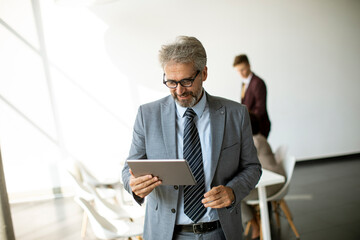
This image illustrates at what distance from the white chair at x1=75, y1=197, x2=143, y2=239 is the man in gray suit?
0.89m

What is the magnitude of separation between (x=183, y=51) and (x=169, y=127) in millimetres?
367

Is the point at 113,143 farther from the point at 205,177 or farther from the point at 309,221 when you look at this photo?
the point at 205,177

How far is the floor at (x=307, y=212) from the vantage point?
3455 mm

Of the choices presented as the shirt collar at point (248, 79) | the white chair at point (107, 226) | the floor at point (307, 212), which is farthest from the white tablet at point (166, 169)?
the shirt collar at point (248, 79)

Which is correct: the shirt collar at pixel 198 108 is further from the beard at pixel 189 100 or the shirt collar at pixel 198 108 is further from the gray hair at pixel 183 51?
the gray hair at pixel 183 51

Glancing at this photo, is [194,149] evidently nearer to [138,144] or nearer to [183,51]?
[138,144]

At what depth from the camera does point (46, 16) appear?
17.4 ft

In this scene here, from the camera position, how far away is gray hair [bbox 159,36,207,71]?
57.1 inches

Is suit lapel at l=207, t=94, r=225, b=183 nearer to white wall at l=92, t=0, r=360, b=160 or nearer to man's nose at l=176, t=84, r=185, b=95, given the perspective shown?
man's nose at l=176, t=84, r=185, b=95

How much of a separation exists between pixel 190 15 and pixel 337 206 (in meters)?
3.83

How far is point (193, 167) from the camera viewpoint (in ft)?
5.04

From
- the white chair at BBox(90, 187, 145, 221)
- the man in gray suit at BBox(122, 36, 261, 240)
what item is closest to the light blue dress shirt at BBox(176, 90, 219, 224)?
the man in gray suit at BBox(122, 36, 261, 240)

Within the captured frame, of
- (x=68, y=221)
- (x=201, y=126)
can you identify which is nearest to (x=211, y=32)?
(x=68, y=221)

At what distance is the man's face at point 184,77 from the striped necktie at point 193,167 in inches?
3.3
